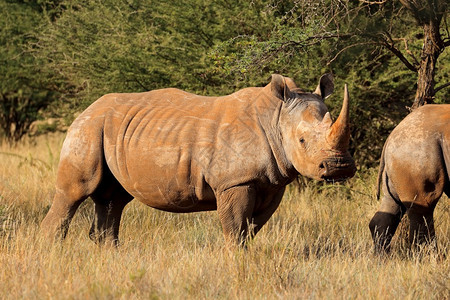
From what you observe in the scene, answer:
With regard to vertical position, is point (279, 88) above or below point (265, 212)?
above

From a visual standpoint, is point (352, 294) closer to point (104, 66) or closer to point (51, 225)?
point (51, 225)

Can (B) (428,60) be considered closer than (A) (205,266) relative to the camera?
No

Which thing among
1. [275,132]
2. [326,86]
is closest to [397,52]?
[326,86]

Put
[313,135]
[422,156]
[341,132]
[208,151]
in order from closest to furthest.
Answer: [341,132], [313,135], [208,151], [422,156]

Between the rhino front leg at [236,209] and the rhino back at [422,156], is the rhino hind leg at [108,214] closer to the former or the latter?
the rhino front leg at [236,209]

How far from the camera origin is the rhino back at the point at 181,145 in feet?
18.2

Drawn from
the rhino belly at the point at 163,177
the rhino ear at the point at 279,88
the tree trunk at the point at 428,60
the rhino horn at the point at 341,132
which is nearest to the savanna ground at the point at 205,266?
the rhino belly at the point at 163,177

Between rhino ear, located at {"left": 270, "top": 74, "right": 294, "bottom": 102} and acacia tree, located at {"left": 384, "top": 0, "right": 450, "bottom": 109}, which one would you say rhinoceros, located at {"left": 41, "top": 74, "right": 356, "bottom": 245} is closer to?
rhino ear, located at {"left": 270, "top": 74, "right": 294, "bottom": 102}

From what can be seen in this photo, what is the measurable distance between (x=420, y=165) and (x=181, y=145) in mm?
2089

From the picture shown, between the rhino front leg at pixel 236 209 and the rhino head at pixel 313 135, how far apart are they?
0.42m

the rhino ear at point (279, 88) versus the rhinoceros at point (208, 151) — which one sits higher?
the rhino ear at point (279, 88)

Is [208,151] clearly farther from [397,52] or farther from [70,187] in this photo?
[397,52]

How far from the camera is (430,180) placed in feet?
20.9

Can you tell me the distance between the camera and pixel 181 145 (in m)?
5.74
